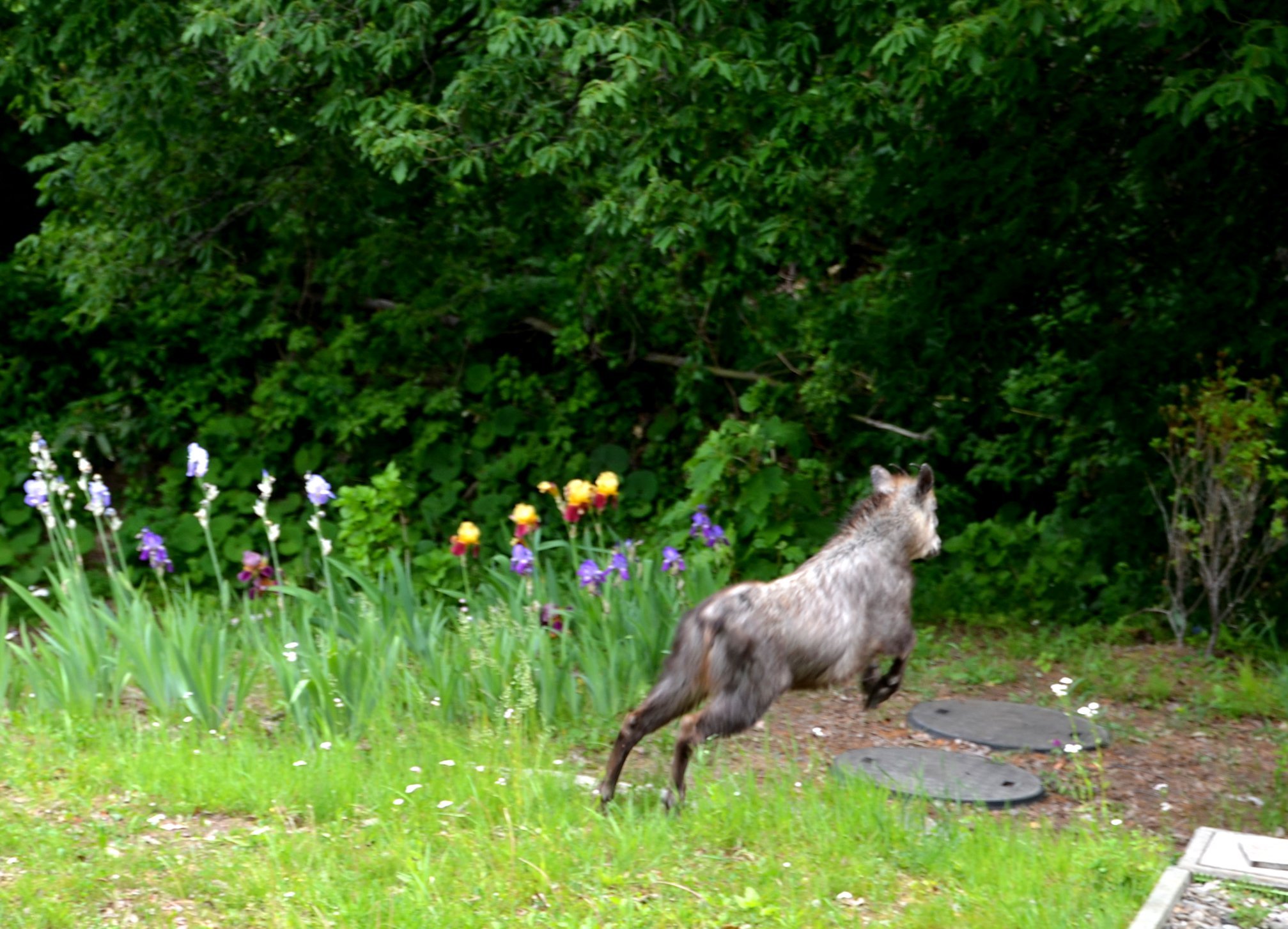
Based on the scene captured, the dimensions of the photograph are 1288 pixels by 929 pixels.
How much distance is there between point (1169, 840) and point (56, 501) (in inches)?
350

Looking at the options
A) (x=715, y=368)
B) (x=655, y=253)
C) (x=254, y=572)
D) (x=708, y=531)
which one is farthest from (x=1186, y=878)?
(x=715, y=368)

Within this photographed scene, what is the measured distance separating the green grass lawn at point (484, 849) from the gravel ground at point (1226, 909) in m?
0.15

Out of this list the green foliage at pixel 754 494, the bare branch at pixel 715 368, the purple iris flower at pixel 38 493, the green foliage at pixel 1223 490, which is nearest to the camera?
the purple iris flower at pixel 38 493

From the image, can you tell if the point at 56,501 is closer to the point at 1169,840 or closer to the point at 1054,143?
the point at 1054,143

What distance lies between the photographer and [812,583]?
5.25m

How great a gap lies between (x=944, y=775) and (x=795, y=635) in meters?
1.16

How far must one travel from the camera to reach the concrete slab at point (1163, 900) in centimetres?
411

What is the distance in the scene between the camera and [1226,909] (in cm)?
433

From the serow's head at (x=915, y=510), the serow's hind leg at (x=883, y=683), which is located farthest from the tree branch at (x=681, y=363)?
the serow's hind leg at (x=883, y=683)

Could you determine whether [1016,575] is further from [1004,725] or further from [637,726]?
[637,726]

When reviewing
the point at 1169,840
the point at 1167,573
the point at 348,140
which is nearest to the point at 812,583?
the point at 1169,840

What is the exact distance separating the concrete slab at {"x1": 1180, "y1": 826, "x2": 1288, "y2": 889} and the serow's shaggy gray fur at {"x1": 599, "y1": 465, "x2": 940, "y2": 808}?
3.92 feet

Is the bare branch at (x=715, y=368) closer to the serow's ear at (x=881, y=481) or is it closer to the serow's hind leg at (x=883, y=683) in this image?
the serow's ear at (x=881, y=481)

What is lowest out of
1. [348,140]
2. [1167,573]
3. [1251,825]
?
[1251,825]
